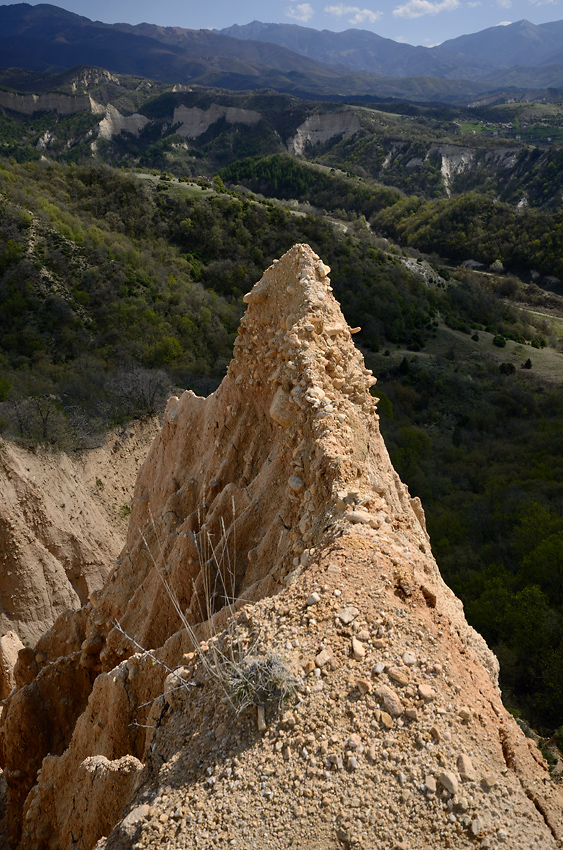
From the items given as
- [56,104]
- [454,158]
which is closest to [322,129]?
[454,158]

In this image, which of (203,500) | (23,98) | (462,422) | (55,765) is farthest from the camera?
(23,98)

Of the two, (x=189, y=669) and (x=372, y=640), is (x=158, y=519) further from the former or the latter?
(x=372, y=640)

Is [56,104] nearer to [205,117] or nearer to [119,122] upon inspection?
[119,122]

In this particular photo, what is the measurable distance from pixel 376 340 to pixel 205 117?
127 m

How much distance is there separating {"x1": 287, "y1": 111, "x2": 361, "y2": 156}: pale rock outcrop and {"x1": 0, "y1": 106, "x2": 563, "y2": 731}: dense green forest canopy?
260 feet

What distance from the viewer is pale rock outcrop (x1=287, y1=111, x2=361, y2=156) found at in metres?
139

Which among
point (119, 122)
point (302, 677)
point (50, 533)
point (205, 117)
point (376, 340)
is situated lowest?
point (50, 533)

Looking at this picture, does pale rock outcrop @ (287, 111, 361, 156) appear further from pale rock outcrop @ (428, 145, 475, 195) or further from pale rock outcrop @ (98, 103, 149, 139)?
pale rock outcrop @ (98, 103, 149, 139)

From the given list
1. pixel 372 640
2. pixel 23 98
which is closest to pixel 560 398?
pixel 372 640

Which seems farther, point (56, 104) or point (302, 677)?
point (56, 104)

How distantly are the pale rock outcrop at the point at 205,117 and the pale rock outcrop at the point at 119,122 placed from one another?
9.50 meters

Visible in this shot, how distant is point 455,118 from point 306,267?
196m

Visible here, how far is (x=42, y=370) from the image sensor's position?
29938 mm

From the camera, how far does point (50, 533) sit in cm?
1727
